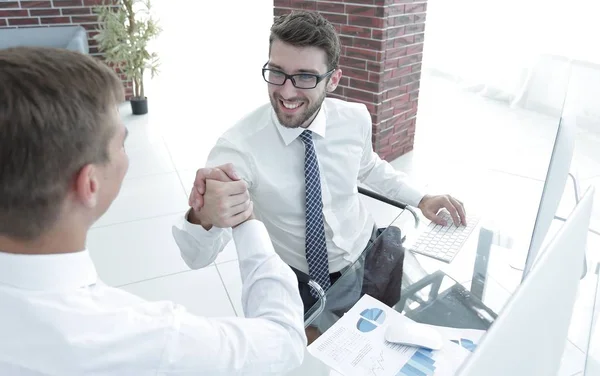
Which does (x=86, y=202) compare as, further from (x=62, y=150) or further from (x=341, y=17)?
(x=341, y=17)

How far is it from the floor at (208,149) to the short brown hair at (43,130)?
118 cm

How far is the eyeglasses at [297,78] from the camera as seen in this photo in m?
1.51

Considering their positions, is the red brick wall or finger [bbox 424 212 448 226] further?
the red brick wall

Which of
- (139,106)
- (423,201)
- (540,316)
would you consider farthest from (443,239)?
(139,106)

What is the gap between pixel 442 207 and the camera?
1.63 meters

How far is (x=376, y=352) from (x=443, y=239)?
1.95ft

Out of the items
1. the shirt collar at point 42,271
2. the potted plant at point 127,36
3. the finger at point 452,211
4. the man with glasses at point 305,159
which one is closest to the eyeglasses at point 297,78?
the man with glasses at point 305,159

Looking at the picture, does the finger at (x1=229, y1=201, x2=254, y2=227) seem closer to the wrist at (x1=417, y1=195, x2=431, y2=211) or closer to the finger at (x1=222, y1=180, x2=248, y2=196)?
the finger at (x1=222, y1=180, x2=248, y2=196)

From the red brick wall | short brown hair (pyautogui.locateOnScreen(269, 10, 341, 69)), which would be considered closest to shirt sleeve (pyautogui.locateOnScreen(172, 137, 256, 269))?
short brown hair (pyautogui.locateOnScreen(269, 10, 341, 69))

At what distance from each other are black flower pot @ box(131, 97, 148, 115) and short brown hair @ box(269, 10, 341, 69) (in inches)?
146

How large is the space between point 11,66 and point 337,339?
2.78ft

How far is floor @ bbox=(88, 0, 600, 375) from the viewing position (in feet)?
7.71

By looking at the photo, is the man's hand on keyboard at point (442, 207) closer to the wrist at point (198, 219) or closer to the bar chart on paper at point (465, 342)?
the bar chart on paper at point (465, 342)

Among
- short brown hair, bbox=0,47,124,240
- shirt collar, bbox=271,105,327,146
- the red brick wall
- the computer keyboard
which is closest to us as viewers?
short brown hair, bbox=0,47,124,240
